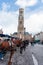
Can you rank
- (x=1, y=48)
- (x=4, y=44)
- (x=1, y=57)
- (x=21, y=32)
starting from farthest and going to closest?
(x=21, y=32) → (x=1, y=57) → (x=4, y=44) → (x=1, y=48)

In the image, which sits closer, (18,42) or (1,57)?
(1,57)

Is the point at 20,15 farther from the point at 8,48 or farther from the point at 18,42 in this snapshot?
the point at 8,48

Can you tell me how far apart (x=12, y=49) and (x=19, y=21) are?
323 ft

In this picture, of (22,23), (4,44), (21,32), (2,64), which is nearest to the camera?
(2,64)

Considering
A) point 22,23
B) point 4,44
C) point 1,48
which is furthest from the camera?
point 22,23

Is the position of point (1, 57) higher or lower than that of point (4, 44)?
lower

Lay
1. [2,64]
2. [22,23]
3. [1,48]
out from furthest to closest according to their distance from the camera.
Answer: [22,23] < [1,48] < [2,64]

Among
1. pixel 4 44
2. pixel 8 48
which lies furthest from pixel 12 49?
pixel 4 44

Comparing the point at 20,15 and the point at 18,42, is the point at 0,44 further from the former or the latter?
the point at 20,15

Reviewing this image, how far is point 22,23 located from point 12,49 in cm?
9571

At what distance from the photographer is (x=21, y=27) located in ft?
362

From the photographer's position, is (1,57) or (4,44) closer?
(4,44)

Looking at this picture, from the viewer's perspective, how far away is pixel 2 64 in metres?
13.5

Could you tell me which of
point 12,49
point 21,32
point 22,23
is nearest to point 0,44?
point 12,49
